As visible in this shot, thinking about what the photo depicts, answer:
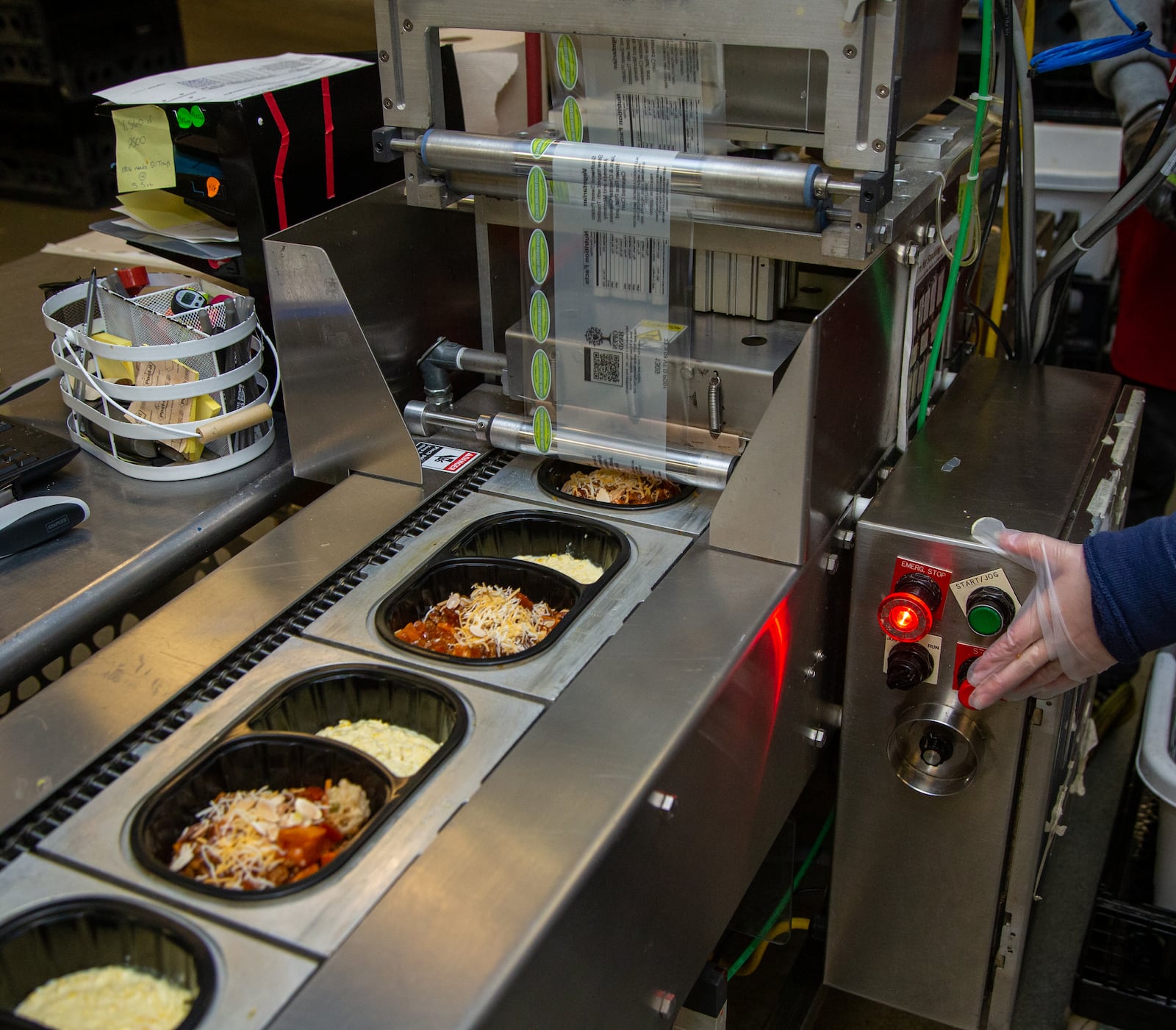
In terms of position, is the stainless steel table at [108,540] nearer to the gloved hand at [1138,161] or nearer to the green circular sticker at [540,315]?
the green circular sticker at [540,315]

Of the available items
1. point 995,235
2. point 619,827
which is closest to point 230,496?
point 619,827

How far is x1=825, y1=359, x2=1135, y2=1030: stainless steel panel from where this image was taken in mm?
1286

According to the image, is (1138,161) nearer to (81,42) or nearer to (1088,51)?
(1088,51)

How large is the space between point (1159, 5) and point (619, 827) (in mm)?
1859

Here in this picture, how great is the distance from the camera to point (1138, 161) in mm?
1767

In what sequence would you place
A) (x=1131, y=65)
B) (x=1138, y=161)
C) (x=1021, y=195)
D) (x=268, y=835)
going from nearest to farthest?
(x=268, y=835)
(x=1021, y=195)
(x=1138, y=161)
(x=1131, y=65)

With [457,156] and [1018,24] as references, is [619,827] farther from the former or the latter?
[1018,24]

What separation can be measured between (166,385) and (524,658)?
65cm

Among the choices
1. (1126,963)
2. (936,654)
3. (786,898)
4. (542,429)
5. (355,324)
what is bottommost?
(1126,963)

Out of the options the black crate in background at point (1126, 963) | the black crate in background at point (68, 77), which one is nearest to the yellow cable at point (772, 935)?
the black crate in background at point (1126, 963)

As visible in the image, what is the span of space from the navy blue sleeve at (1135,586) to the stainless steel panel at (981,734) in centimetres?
12

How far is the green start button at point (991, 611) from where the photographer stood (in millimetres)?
1217

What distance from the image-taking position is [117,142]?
154 cm

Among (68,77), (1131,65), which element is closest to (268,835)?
(1131,65)
